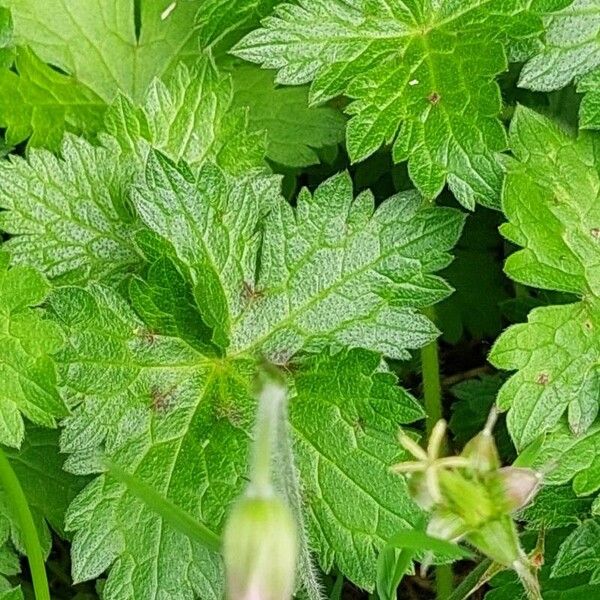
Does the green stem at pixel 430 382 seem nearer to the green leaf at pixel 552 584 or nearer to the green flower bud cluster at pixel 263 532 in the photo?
the green leaf at pixel 552 584

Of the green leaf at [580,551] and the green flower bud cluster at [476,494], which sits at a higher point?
the green flower bud cluster at [476,494]

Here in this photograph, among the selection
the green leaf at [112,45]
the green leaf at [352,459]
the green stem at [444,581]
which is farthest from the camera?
the green leaf at [112,45]

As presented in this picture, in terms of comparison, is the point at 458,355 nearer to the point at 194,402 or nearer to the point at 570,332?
the point at 570,332

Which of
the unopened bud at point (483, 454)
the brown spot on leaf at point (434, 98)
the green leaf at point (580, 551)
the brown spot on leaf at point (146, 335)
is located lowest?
the green leaf at point (580, 551)

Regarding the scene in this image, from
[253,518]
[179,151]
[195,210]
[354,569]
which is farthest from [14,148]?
[253,518]

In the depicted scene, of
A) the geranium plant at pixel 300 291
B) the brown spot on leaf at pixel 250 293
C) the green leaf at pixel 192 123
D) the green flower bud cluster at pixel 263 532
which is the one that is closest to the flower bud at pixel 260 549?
the green flower bud cluster at pixel 263 532

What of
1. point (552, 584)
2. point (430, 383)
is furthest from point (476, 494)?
point (430, 383)

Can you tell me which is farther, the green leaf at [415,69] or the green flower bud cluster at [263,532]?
the green leaf at [415,69]

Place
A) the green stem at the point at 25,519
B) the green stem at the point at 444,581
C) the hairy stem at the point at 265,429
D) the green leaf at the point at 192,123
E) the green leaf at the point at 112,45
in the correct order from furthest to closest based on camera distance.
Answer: the green leaf at the point at 112,45, the green stem at the point at 444,581, the green leaf at the point at 192,123, the green stem at the point at 25,519, the hairy stem at the point at 265,429
